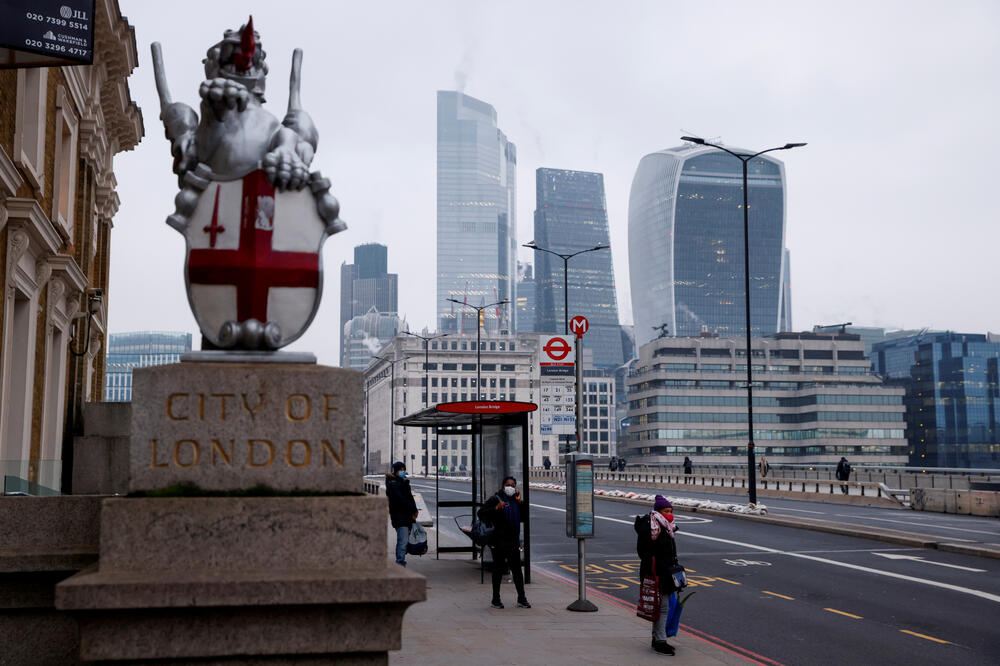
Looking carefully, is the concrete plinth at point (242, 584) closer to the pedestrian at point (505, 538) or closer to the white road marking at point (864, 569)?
→ the pedestrian at point (505, 538)

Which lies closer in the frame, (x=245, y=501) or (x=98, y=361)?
(x=245, y=501)

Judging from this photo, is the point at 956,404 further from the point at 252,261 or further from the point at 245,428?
the point at 245,428

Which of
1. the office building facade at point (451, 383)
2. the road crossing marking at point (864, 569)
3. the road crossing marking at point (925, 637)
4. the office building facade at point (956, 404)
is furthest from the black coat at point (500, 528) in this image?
the office building facade at point (956, 404)

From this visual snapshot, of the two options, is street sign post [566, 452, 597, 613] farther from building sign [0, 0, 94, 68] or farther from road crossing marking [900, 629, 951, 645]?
building sign [0, 0, 94, 68]

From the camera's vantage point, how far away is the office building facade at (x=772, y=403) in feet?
507

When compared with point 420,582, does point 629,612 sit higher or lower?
lower

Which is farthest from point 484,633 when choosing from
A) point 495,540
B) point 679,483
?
point 679,483

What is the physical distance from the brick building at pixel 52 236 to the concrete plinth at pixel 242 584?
7004 mm

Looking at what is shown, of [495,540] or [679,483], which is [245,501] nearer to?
[495,540]

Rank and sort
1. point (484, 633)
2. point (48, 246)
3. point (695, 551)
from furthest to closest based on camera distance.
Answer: point (695, 551) < point (48, 246) < point (484, 633)

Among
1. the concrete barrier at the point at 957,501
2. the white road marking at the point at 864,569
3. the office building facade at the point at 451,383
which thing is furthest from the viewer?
the office building facade at the point at 451,383

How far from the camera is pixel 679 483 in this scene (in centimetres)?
5978

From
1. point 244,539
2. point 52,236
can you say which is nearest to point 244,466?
point 244,539

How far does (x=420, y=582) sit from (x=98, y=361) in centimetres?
3044
